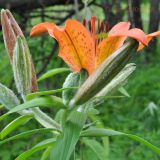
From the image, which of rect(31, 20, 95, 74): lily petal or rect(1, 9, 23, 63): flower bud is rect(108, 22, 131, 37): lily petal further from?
rect(1, 9, 23, 63): flower bud

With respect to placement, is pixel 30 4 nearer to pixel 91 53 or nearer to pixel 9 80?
pixel 9 80

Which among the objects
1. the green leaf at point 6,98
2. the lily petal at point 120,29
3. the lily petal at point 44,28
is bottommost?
the green leaf at point 6,98

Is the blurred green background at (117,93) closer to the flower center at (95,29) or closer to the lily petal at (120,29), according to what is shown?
the flower center at (95,29)

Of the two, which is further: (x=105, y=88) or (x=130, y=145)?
(x=130, y=145)

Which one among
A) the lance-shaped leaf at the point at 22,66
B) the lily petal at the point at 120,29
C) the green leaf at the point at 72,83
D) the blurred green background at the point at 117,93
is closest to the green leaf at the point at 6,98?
the lance-shaped leaf at the point at 22,66

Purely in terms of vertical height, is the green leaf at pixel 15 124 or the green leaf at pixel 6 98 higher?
the green leaf at pixel 6 98

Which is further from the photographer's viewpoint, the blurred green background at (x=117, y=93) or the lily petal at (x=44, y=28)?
the blurred green background at (x=117, y=93)

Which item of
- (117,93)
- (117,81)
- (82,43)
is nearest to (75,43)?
(82,43)

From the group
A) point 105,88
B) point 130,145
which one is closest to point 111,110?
point 130,145
